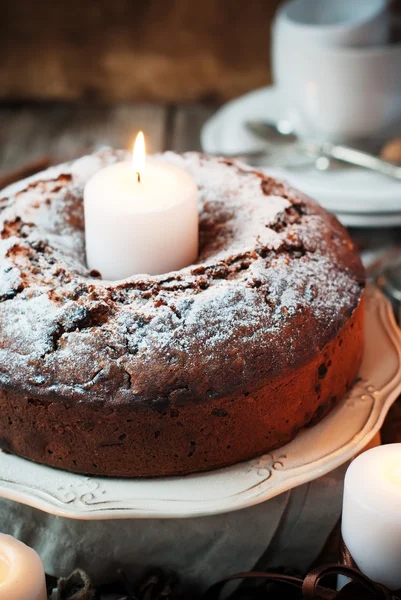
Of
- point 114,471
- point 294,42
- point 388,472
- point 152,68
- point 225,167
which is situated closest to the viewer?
point 388,472

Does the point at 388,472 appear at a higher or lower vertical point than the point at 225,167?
lower

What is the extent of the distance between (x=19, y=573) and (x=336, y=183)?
123 cm

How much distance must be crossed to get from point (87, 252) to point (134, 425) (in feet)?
1.09

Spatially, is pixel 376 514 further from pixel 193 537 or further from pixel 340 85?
pixel 340 85

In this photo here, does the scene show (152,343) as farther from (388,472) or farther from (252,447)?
(388,472)

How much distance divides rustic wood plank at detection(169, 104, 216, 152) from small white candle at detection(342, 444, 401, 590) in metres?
1.51

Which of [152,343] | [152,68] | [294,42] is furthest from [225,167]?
[152,68]

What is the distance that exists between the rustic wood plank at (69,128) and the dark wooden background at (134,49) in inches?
6.5

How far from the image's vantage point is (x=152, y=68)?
2830 millimetres

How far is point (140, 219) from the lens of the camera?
127cm

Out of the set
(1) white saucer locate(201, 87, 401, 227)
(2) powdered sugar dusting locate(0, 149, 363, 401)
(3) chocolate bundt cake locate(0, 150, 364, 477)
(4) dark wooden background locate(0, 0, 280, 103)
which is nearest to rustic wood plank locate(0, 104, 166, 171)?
(4) dark wooden background locate(0, 0, 280, 103)

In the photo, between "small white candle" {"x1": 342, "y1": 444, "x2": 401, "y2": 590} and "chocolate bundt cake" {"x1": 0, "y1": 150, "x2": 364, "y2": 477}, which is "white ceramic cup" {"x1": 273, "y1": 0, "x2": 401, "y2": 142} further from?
"small white candle" {"x1": 342, "y1": 444, "x2": 401, "y2": 590}

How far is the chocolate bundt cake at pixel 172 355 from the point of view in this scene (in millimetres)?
1152

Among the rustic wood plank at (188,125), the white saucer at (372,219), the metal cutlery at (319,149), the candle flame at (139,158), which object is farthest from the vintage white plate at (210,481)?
the rustic wood plank at (188,125)
